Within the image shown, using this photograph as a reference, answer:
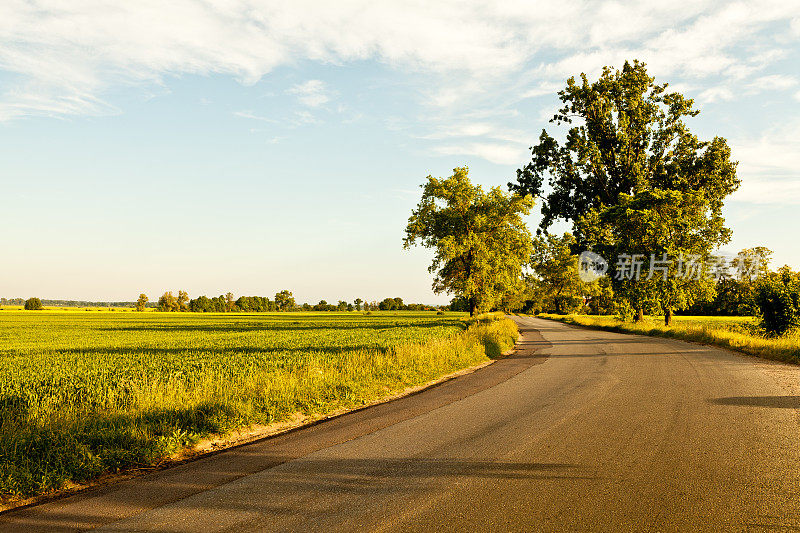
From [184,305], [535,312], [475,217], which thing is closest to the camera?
[475,217]

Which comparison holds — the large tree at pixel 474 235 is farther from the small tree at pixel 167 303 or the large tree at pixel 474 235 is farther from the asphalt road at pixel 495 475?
the small tree at pixel 167 303

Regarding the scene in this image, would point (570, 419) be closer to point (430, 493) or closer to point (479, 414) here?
point (479, 414)

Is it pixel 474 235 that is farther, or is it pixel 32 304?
pixel 32 304

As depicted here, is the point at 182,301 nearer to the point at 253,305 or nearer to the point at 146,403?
the point at 253,305

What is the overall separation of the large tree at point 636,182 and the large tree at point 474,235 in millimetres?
5173

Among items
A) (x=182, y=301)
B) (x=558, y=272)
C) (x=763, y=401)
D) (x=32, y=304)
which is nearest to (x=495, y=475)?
(x=763, y=401)

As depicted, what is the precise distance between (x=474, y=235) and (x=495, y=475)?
36673 mm

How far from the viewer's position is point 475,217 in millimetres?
42406

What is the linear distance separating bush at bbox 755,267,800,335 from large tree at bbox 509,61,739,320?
28.0 feet

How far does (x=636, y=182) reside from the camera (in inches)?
1350

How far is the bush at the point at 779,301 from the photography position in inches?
827

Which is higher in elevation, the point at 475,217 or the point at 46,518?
the point at 475,217

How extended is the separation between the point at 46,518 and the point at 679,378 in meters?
13.2

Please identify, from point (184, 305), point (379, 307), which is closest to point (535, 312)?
point (379, 307)
